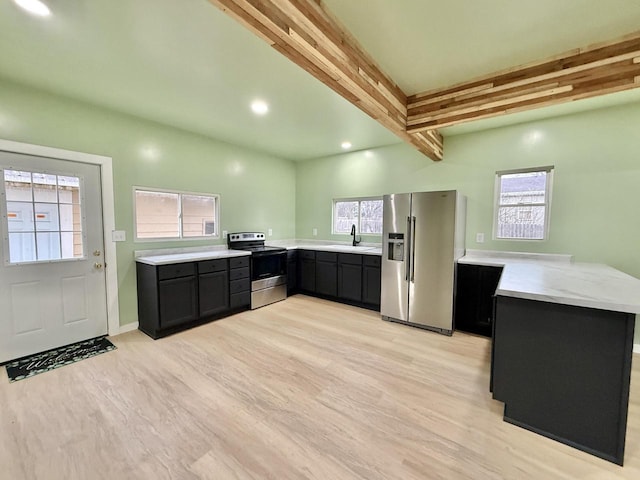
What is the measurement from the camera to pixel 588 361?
5.19 feet

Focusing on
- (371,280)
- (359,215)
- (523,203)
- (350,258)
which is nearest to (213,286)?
(350,258)

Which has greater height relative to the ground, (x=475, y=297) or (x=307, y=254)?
(x=307, y=254)

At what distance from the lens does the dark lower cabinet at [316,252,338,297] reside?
4.44 meters

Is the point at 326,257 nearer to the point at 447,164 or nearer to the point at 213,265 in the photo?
the point at 213,265

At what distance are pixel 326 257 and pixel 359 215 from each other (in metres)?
1.03

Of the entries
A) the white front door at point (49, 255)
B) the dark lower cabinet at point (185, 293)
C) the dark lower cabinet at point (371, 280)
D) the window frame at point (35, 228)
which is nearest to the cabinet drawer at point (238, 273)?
the dark lower cabinet at point (185, 293)

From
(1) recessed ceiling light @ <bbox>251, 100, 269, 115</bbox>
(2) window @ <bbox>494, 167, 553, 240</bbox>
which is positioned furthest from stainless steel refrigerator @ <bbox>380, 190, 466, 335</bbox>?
(1) recessed ceiling light @ <bbox>251, 100, 269, 115</bbox>

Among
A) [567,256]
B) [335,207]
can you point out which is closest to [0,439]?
[335,207]

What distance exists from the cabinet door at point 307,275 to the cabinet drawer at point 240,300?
1.16 meters

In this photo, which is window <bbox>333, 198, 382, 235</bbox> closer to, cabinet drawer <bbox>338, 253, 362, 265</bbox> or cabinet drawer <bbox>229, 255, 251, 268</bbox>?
cabinet drawer <bbox>338, 253, 362, 265</bbox>

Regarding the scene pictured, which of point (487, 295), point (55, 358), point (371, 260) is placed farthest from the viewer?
point (371, 260)

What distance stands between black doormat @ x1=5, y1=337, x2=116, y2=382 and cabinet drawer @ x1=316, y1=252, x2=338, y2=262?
2.97 m

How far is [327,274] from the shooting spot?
14.9 ft

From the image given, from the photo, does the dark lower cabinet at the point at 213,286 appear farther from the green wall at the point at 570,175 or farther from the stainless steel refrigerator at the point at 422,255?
the green wall at the point at 570,175
